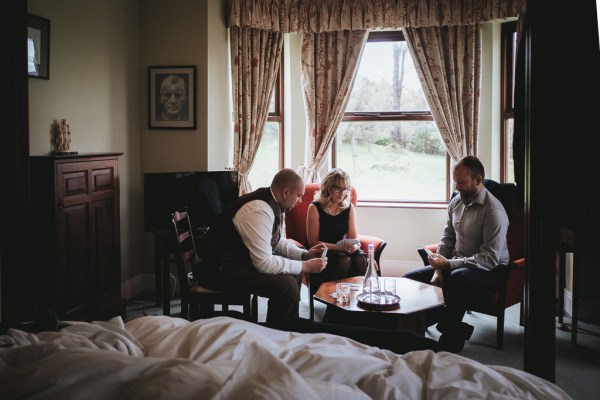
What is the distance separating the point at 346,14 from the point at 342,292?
9.37ft

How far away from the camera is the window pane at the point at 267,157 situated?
5.67 meters

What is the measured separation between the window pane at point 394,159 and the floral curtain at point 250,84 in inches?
32.9

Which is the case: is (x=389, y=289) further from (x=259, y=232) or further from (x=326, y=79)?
(x=326, y=79)

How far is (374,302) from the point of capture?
313 cm

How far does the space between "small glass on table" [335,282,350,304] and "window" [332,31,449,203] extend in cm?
220

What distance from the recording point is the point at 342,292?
11.2 ft

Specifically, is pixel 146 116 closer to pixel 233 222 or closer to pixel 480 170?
pixel 233 222

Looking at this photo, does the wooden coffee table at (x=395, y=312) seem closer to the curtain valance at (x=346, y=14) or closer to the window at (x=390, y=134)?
the window at (x=390, y=134)

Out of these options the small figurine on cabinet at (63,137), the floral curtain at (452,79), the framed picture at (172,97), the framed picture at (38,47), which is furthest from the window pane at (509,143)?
the framed picture at (38,47)

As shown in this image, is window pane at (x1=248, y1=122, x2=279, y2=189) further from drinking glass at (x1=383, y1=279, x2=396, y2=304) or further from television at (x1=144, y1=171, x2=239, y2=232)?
drinking glass at (x1=383, y1=279, x2=396, y2=304)

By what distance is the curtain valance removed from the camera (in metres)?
5.04

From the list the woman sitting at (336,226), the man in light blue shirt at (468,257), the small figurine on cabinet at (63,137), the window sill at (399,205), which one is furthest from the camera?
the window sill at (399,205)

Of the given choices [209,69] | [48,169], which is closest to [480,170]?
[209,69]

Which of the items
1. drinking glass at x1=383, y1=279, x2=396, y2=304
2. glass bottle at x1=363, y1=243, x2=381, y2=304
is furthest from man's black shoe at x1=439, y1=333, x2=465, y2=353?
glass bottle at x1=363, y1=243, x2=381, y2=304
